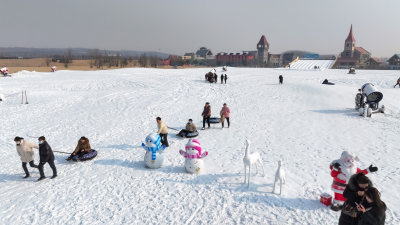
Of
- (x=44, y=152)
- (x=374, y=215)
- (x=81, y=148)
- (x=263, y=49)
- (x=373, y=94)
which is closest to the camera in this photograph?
(x=374, y=215)

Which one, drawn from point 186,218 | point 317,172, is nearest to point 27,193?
point 186,218

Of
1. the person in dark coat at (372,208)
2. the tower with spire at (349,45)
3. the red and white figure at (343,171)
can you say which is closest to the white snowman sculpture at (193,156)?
the red and white figure at (343,171)

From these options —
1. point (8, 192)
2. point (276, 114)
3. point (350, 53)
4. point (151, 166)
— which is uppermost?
point (350, 53)

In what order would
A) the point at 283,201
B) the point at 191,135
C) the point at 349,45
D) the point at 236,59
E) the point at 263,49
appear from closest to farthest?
1. the point at 283,201
2. the point at 191,135
3. the point at 349,45
4. the point at 236,59
5. the point at 263,49

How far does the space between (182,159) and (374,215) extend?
26.1 ft

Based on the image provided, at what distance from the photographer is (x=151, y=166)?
10250mm

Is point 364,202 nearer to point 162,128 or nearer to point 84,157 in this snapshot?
point 162,128

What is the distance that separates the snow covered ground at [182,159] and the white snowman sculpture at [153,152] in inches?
14.4

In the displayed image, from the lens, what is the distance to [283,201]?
7672mm

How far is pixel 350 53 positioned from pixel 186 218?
11769 centimetres

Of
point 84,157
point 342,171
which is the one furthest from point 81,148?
point 342,171

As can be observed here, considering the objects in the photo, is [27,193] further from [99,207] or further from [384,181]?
[384,181]

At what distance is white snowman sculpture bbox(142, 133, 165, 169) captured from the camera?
9977 millimetres

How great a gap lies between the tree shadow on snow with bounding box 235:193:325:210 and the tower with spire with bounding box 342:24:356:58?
11434cm
